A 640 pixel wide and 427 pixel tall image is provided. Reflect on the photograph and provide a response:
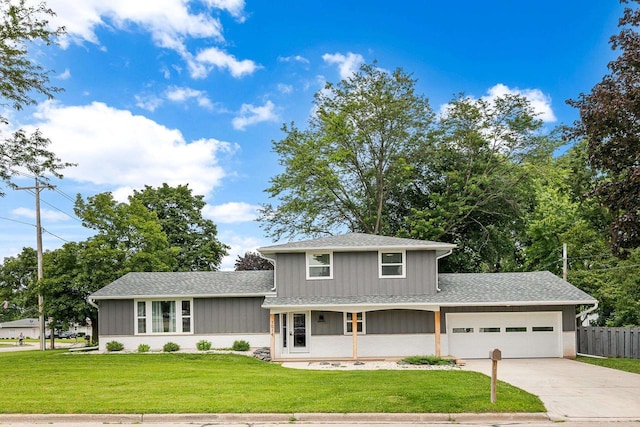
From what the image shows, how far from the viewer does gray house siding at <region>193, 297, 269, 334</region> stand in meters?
22.0

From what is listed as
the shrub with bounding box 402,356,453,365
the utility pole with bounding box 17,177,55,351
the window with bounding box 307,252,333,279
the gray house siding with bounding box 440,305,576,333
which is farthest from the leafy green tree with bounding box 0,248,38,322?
the gray house siding with bounding box 440,305,576,333

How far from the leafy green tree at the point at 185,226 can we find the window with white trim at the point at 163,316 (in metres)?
18.5

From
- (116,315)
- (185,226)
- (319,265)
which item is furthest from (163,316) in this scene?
(185,226)

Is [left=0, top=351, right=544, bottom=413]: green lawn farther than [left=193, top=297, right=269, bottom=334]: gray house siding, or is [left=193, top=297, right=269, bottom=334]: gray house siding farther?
[left=193, top=297, right=269, bottom=334]: gray house siding

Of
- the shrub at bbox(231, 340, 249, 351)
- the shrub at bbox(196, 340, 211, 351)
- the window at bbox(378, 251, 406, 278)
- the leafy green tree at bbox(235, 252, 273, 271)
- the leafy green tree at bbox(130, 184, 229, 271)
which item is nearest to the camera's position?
the window at bbox(378, 251, 406, 278)

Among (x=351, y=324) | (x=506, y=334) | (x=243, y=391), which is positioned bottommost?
(x=506, y=334)

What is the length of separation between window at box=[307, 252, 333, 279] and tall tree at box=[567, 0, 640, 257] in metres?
10.4

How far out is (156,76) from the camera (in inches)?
944

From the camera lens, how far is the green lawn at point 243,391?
9.64 meters

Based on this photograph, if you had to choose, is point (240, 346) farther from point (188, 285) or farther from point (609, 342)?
point (609, 342)

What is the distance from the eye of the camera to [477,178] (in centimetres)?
3178

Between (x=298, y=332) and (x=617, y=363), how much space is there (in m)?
11.9

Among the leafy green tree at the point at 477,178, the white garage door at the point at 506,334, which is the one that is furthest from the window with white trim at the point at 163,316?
the leafy green tree at the point at 477,178

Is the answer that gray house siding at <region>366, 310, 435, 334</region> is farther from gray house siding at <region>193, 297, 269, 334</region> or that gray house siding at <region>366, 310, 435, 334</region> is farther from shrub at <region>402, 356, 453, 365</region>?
gray house siding at <region>193, 297, 269, 334</region>
